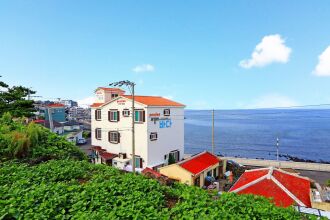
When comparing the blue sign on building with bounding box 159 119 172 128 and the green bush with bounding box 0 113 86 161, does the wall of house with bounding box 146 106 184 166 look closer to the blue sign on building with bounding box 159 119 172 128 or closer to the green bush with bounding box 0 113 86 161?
the blue sign on building with bounding box 159 119 172 128

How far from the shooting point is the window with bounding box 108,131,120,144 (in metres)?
25.5

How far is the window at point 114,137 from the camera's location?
25516 mm

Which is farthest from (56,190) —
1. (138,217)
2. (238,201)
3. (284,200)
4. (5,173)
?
(284,200)

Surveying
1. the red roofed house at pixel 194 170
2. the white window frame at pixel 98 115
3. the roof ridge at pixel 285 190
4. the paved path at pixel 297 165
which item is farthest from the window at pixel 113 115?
the paved path at pixel 297 165

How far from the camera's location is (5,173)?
5414 mm

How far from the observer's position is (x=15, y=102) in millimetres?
23891

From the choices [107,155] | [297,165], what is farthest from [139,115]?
[297,165]

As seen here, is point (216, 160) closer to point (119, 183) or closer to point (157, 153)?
point (157, 153)

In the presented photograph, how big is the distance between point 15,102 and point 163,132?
16017 mm

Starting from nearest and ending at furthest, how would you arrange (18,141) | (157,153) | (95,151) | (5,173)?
(5,173), (18,141), (157,153), (95,151)

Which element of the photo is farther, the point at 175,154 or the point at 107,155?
the point at 175,154

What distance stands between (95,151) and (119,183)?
2382cm

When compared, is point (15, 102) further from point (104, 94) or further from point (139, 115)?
point (139, 115)

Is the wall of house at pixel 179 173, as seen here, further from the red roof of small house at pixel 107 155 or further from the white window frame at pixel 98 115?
the white window frame at pixel 98 115
